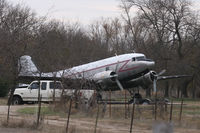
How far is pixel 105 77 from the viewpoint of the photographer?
38.0m

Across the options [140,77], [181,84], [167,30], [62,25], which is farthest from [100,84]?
[62,25]

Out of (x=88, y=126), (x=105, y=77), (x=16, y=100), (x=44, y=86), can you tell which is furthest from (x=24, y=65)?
(x=105, y=77)

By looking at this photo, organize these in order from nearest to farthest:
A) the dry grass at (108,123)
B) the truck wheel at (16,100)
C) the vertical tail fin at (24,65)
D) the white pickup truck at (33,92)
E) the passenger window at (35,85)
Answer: the dry grass at (108,123), the vertical tail fin at (24,65), the white pickup truck at (33,92), the passenger window at (35,85), the truck wheel at (16,100)

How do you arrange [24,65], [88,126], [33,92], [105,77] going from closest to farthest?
[88,126]
[24,65]
[33,92]
[105,77]

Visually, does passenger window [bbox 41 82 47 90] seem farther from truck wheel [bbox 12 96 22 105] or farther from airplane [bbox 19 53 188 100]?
airplane [bbox 19 53 188 100]

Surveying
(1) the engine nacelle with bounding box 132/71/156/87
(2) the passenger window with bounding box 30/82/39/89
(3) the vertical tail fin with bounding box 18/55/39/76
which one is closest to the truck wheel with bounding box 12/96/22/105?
(2) the passenger window with bounding box 30/82/39/89

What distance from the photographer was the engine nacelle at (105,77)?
38.0 meters

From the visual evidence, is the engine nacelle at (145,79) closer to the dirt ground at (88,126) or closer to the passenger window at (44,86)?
the passenger window at (44,86)

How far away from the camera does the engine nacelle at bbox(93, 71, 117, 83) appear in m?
38.0

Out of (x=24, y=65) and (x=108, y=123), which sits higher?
(x=24, y=65)

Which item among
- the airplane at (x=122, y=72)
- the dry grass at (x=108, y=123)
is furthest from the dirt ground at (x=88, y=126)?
the airplane at (x=122, y=72)

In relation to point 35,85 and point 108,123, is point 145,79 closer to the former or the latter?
point 35,85

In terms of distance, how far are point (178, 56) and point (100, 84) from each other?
2226cm

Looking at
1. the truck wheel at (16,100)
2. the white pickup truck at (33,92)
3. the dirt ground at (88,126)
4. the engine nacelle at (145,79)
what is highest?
the engine nacelle at (145,79)
